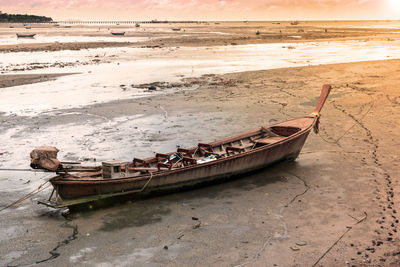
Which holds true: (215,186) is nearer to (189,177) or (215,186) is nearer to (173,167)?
(189,177)

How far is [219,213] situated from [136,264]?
8.44 feet

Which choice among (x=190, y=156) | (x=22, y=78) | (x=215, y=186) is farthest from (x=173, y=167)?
(x=22, y=78)

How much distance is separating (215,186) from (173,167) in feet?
4.00

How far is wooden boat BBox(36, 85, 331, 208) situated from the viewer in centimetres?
921

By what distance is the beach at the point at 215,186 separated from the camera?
7.66m

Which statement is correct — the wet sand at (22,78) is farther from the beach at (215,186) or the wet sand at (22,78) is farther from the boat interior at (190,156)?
the boat interior at (190,156)

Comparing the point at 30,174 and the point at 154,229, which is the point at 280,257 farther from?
the point at 30,174

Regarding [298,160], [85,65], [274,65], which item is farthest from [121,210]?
[85,65]

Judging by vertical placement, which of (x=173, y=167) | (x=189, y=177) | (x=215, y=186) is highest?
(x=173, y=167)

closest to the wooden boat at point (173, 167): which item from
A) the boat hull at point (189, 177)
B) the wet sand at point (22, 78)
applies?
the boat hull at point (189, 177)

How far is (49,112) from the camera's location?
1888 cm

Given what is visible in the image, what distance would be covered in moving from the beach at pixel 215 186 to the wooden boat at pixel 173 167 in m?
0.36

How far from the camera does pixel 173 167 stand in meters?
10.6

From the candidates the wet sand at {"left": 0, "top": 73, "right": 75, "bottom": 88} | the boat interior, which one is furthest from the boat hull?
the wet sand at {"left": 0, "top": 73, "right": 75, "bottom": 88}
